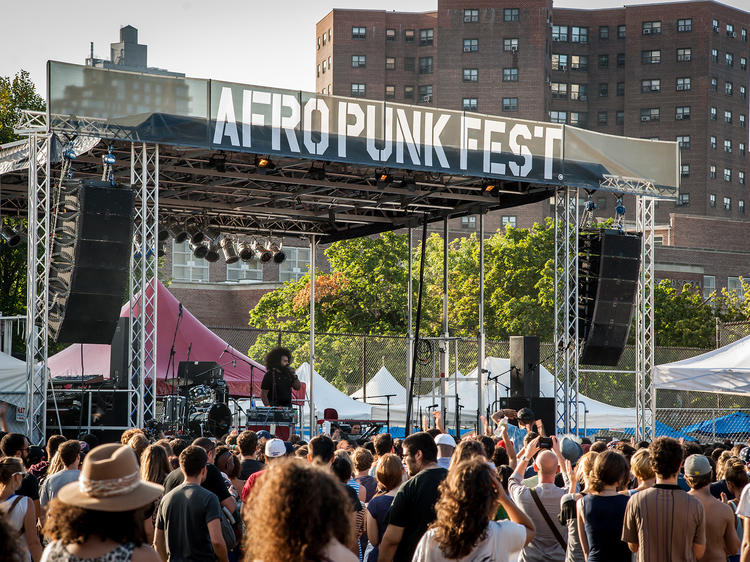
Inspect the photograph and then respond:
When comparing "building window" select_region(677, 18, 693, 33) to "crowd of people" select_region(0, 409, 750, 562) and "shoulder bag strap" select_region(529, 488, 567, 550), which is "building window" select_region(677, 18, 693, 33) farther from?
"shoulder bag strap" select_region(529, 488, 567, 550)

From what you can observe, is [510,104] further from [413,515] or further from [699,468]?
[413,515]

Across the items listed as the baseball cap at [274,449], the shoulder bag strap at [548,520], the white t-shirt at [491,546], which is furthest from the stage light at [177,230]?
the white t-shirt at [491,546]

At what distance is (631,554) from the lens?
5.94 m

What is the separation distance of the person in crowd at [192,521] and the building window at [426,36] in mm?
82473

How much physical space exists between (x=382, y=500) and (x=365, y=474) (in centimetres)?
160

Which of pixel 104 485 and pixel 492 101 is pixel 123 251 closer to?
pixel 104 485

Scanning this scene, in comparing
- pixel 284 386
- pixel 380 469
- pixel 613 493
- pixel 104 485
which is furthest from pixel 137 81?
pixel 104 485

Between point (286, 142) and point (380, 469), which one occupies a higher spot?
point (286, 142)

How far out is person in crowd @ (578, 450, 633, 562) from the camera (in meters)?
5.91

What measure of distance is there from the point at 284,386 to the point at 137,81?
25.3 ft

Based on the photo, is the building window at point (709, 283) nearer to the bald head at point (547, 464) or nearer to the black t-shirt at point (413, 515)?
the bald head at point (547, 464)

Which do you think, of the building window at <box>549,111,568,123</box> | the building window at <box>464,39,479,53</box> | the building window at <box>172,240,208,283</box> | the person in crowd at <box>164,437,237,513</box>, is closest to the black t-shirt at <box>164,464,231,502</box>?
the person in crowd at <box>164,437,237,513</box>

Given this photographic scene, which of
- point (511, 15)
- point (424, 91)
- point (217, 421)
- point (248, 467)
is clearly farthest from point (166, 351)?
point (424, 91)

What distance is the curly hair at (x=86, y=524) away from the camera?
366 centimetres
